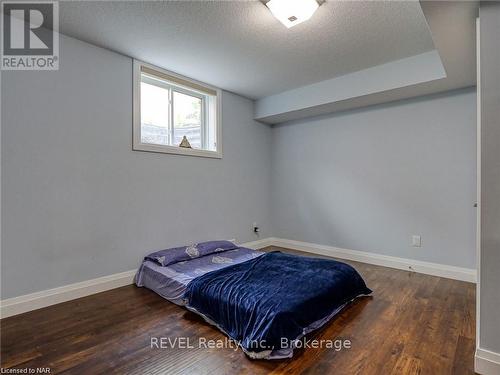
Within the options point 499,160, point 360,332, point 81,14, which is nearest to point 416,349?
point 360,332

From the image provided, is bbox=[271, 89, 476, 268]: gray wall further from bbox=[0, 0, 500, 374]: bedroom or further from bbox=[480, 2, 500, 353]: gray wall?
bbox=[480, 2, 500, 353]: gray wall

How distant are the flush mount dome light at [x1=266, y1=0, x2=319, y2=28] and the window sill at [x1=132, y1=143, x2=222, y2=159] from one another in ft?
6.13

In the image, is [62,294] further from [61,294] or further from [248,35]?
[248,35]

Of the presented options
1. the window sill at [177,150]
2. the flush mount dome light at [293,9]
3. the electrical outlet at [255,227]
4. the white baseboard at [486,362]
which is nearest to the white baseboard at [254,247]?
the electrical outlet at [255,227]

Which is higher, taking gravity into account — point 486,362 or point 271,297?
point 271,297

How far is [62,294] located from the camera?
244 centimetres

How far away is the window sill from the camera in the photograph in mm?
3031

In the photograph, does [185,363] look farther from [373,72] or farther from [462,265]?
[373,72]

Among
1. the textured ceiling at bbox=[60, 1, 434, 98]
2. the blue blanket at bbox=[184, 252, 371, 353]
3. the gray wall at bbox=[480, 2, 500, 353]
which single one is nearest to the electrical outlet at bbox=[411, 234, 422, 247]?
the blue blanket at bbox=[184, 252, 371, 353]

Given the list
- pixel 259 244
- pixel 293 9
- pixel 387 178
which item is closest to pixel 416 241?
pixel 387 178

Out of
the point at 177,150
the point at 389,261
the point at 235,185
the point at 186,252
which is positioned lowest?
the point at 389,261

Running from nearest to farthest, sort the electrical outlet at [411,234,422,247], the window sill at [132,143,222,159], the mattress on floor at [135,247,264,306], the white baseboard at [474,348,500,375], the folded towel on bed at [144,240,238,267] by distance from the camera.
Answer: the white baseboard at [474,348,500,375], the mattress on floor at [135,247,264,306], the folded towel on bed at [144,240,238,267], the window sill at [132,143,222,159], the electrical outlet at [411,234,422,247]

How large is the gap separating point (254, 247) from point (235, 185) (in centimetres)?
108

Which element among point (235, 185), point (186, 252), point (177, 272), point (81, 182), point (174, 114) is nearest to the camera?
point (81, 182)
